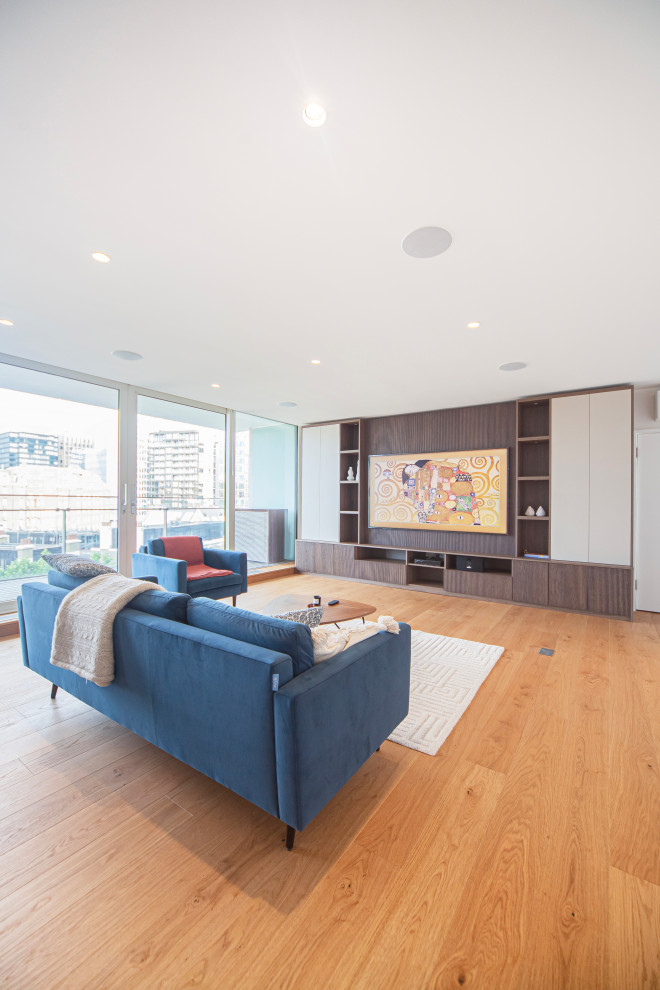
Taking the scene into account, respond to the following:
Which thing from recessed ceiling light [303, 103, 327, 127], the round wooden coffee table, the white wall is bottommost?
the round wooden coffee table

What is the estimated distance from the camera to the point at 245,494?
6582 millimetres

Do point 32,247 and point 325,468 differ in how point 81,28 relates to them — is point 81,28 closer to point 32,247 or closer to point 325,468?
point 32,247

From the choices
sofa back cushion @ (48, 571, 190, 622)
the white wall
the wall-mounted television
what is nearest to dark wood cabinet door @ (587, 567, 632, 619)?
the wall-mounted television

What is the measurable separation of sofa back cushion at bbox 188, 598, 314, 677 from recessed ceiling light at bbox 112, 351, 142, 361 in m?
2.83

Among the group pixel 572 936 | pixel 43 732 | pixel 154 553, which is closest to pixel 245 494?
pixel 154 553

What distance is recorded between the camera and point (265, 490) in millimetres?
7070

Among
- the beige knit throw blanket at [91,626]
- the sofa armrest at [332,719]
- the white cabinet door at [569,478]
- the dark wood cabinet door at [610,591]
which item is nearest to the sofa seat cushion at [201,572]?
Result: the beige knit throw blanket at [91,626]

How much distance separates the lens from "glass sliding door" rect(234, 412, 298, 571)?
21.3ft

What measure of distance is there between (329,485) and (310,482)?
40 cm

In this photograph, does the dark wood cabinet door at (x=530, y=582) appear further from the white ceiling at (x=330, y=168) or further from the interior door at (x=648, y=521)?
the white ceiling at (x=330, y=168)

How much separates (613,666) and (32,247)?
4.60 m

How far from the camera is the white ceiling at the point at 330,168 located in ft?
3.64

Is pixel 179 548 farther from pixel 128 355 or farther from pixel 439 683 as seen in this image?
pixel 439 683

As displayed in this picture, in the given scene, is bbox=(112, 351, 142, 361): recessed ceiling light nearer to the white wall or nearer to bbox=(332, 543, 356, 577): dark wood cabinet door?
bbox=(332, 543, 356, 577): dark wood cabinet door
